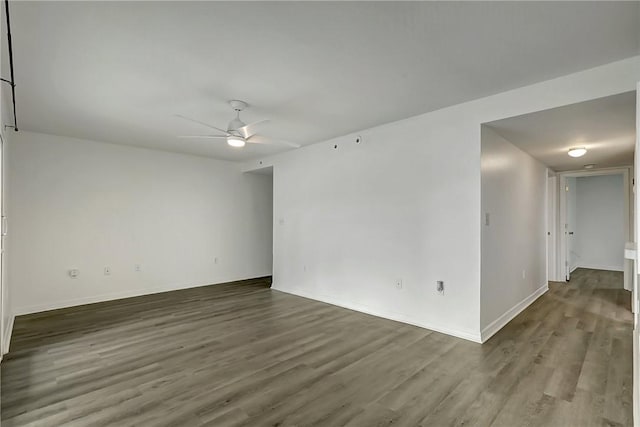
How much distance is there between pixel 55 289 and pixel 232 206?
3.11 meters

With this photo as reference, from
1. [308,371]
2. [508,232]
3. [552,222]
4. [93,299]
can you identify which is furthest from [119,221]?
[552,222]

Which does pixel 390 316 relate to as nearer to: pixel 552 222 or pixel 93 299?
pixel 552 222

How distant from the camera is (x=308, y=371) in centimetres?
261

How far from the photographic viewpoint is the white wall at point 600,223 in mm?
7332

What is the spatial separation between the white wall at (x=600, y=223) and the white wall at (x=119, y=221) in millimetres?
7857

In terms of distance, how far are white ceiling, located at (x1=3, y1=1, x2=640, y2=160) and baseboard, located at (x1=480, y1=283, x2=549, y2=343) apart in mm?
2455

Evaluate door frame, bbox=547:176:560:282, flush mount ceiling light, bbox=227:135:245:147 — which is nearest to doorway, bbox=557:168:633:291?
door frame, bbox=547:176:560:282

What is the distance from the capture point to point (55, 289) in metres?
4.55

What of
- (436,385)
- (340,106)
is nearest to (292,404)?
(436,385)

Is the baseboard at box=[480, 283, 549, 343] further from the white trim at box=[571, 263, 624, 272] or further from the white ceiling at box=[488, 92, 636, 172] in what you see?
the white trim at box=[571, 263, 624, 272]

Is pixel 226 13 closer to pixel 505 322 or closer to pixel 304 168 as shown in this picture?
pixel 304 168

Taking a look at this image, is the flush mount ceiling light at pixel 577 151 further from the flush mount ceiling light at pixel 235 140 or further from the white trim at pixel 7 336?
the white trim at pixel 7 336

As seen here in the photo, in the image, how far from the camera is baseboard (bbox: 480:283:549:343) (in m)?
3.35

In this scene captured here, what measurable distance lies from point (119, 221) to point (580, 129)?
6411 millimetres
